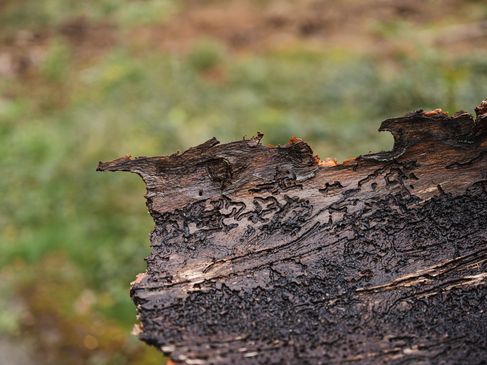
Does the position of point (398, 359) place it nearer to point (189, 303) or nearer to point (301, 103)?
point (189, 303)

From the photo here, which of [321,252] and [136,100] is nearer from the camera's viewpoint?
[321,252]

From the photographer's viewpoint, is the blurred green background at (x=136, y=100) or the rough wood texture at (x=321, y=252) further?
the blurred green background at (x=136, y=100)

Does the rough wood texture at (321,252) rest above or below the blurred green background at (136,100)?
below

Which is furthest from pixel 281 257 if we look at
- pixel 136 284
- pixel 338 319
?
pixel 136 284

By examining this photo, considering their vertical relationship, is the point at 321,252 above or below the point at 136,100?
below
